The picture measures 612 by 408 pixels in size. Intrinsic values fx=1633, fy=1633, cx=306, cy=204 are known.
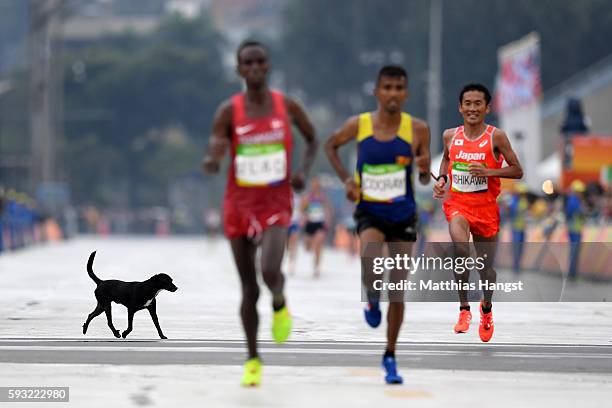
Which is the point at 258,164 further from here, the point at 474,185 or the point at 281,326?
the point at 474,185

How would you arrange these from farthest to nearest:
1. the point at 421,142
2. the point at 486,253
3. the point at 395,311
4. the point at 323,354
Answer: the point at 486,253, the point at 323,354, the point at 421,142, the point at 395,311

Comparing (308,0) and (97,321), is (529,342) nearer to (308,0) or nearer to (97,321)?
(97,321)

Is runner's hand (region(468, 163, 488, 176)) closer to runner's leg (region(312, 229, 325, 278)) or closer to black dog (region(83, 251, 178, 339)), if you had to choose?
black dog (region(83, 251, 178, 339))

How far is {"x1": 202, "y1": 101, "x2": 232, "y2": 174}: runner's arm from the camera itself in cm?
967

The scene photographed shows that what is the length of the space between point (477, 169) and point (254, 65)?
3.70 metres

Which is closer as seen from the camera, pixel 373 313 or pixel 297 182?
pixel 297 182

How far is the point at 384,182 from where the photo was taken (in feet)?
34.0

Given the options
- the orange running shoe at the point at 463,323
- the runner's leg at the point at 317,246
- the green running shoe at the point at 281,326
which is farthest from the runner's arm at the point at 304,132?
the runner's leg at the point at 317,246

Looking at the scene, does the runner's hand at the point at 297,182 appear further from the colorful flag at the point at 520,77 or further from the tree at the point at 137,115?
the tree at the point at 137,115

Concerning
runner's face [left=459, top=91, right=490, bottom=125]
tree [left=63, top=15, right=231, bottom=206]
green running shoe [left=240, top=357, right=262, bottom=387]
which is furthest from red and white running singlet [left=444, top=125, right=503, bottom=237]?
tree [left=63, top=15, right=231, bottom=206]

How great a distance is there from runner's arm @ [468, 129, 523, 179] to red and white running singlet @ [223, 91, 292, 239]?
3.43 m

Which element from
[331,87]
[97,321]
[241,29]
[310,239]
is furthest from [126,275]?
[241,29]

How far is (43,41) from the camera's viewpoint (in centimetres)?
6250

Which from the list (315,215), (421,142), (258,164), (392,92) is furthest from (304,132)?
(315,215)
